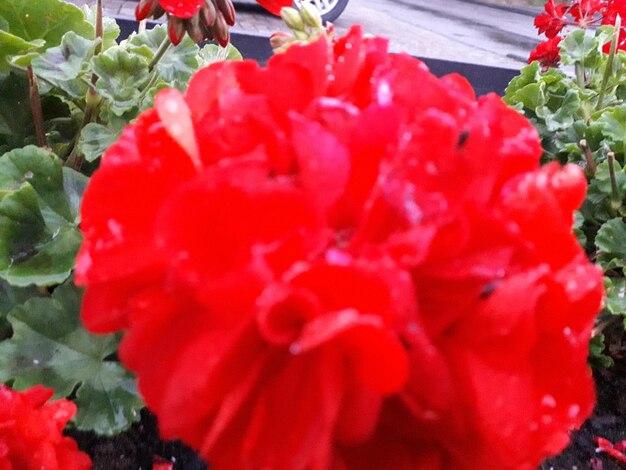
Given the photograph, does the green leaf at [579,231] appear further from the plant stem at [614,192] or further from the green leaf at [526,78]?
the green leaf at [526,78]

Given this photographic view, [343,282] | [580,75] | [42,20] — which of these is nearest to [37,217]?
[42,20]

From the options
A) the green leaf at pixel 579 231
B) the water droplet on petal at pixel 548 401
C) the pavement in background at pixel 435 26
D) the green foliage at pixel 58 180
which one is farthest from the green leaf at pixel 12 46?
the pavement in background at pixel 435 26

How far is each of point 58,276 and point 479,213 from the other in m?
0.44

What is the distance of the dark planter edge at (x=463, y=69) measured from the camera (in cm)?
187

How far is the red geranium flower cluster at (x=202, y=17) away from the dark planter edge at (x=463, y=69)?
1207 millimetres

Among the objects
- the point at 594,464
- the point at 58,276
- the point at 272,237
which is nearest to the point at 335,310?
the point at 272,237

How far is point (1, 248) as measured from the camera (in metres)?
0.60

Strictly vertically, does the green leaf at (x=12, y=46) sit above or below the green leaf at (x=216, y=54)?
above

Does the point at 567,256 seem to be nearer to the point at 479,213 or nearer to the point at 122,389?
the point at 479,213

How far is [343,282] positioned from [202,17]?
48cm

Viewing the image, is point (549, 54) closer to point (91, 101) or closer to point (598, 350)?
point (598, 350)

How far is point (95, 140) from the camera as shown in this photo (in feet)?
2.28

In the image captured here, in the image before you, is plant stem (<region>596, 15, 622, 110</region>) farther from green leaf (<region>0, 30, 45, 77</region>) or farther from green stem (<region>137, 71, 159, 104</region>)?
green leaf (<region>0, 30, 45, 77</region>)

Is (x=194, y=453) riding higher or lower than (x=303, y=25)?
lower
